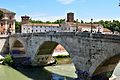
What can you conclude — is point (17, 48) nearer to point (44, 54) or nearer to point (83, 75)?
point (44, 54)

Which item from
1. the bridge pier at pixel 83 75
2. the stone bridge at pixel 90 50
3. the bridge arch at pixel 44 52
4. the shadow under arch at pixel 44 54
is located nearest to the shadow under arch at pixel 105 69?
the stone bridge at pixel 90 50

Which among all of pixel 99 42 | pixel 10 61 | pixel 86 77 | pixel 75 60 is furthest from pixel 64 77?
pixel 10 61

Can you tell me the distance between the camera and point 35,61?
39875 mm

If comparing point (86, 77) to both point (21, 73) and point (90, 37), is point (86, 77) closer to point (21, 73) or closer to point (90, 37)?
point (90, 37)

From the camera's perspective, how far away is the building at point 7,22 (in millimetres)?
65000

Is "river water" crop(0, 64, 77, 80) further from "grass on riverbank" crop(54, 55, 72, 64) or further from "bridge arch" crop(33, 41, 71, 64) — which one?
"grass on riverbank" crop(54, 55, 72, 64)

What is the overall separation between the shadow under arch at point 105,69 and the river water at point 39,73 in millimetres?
5141

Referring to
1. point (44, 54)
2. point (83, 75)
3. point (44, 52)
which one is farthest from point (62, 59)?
point (83, 75)

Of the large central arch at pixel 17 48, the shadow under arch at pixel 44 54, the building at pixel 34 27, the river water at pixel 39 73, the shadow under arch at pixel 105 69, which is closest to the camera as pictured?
the shadow under arch at pixel 105 69

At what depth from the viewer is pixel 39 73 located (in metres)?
34.9

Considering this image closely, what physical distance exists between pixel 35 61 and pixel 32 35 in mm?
3767

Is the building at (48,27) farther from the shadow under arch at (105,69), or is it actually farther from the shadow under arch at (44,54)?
the shadow under arch at (105,69)

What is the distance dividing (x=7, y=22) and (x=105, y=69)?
144 ft

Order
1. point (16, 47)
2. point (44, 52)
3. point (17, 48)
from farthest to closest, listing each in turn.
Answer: point (16, 47) < point (17, 48) < point (44, 52)
